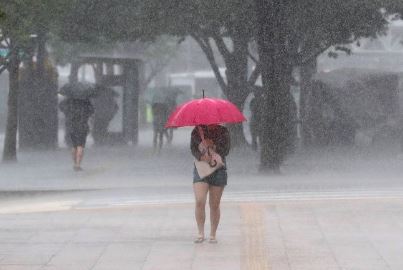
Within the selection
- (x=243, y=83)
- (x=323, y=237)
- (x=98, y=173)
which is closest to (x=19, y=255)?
(x=323, y=237)

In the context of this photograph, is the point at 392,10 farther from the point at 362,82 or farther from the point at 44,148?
the point at 44,148

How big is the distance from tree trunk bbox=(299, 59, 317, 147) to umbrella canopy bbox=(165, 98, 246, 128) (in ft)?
73.1

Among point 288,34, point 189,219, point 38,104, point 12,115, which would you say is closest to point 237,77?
point 288,34

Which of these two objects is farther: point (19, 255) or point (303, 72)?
point (303, 72)

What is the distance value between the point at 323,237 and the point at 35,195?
26.3ft

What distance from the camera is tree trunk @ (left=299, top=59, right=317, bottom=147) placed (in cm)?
3362

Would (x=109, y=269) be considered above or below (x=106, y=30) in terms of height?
below

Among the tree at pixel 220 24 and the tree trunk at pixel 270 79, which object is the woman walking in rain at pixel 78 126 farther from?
the tree trunk at pixel 270 79

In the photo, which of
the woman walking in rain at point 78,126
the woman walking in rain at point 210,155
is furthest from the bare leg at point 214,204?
the woman walking in rain at point 78,126

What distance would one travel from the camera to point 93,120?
3572 centimetres

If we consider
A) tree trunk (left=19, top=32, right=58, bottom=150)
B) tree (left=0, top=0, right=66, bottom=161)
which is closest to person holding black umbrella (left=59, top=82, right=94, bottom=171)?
tree (left=0, top=0, right=66, bottom=161)

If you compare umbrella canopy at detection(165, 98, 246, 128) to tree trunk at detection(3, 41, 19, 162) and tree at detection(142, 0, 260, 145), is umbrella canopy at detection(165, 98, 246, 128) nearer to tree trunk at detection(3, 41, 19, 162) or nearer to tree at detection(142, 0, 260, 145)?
tree at detection(142, 0, 260, 145)

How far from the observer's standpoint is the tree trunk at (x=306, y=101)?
33.6 m

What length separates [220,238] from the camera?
12.3 meters
